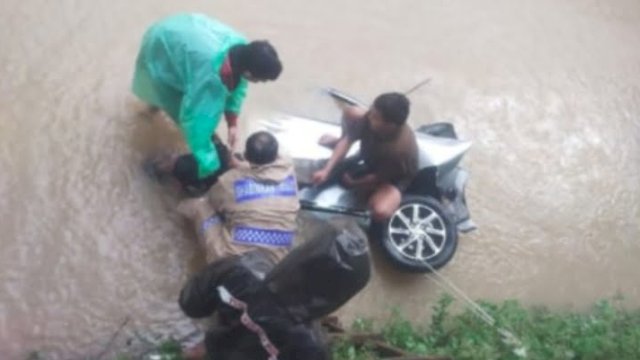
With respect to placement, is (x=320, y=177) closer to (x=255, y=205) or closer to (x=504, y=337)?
(x=255, y=205)

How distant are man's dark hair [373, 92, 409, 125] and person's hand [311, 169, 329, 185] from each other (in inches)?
22.8

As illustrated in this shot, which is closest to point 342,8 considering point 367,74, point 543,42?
point 367,74

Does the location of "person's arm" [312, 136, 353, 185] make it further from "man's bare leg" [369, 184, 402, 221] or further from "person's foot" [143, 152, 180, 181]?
"person's foot" [143, 152, 180, 181]

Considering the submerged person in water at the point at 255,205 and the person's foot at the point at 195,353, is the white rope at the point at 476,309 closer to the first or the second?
the submerged person in water at the point at 255,205

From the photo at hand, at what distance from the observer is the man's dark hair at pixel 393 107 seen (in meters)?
5.36

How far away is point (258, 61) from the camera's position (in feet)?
16.2

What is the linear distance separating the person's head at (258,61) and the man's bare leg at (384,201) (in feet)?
3.66

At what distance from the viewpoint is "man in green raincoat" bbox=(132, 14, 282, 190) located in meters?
5.07

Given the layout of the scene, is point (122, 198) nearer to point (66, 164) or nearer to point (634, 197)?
point (66, 164)

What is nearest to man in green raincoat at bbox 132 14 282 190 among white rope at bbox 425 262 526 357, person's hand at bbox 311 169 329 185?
person's hand at bbox 311 169 329 185

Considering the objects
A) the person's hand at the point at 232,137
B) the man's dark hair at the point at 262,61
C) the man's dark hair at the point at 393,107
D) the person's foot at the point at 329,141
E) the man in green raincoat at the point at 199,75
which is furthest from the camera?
the person's foot at the point at 329,141

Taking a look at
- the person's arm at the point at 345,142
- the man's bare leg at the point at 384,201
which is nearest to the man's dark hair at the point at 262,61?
the person's arm at the point at 345,142

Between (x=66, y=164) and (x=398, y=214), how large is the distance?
1.94m

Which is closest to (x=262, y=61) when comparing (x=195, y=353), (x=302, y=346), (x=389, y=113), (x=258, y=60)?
(x=258, y=60)
